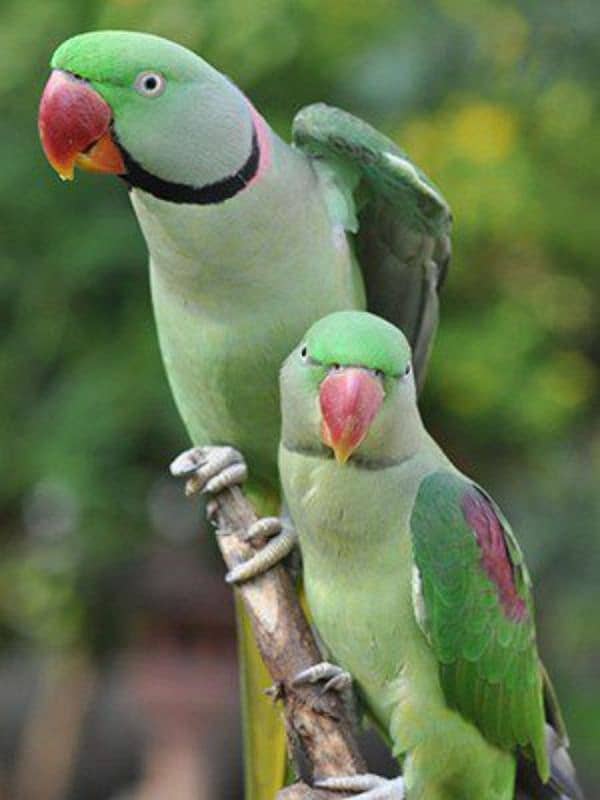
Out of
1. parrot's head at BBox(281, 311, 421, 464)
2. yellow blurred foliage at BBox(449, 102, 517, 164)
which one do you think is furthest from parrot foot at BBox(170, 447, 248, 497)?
yellow blurred foliage at BBox(449, 102, 517, 164)

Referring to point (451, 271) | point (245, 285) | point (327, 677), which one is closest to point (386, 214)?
point (245, 285)

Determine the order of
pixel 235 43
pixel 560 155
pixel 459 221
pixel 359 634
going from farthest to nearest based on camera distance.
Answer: pixel 560 155
pixel 459 221
pixel 235 43
pixel 359 634

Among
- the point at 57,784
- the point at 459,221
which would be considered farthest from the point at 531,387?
the point at 57,784

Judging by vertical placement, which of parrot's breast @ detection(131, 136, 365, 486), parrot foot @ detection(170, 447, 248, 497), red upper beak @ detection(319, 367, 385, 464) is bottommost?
parrot foot @ detection(170, 447, 248, 497)

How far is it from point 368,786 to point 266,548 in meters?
0.35

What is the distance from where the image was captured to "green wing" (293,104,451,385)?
2256 millimetres

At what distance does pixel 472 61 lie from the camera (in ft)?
13.0

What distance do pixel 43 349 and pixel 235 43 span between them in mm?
946

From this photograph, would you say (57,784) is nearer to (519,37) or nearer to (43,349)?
(43,349)

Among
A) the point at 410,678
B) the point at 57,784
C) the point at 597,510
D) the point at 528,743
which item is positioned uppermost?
the point at 410,678

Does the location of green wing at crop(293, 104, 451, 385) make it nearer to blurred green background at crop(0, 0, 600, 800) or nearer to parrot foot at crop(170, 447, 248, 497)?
parrot foot at crop(170, 447, 248, 497)

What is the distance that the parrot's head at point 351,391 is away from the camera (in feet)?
6.04

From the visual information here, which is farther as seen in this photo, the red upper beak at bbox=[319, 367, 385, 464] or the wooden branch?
the wooden branch

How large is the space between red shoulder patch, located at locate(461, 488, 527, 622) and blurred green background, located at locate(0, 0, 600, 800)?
5.88 ft
